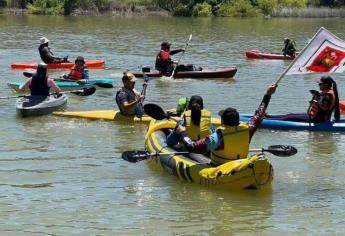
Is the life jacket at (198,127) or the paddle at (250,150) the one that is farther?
the life jacket at (198,127)

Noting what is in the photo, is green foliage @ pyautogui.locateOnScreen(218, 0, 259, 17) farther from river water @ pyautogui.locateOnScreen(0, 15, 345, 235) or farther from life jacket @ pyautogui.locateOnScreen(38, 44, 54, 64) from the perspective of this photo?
river water @ pyautogui.locateOnScreen(0, 15, 345, 235)

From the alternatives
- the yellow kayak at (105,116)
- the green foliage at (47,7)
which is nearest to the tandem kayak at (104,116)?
the yellow kayak at (105,116)

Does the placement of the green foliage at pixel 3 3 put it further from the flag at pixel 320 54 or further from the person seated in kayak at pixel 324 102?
the flag at pixel 320 54

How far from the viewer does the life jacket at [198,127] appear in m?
10.3

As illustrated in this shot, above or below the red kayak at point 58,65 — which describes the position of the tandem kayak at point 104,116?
above

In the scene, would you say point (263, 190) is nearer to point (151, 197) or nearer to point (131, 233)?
point (151, 197)

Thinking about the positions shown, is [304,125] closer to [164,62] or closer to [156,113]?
[156,113]

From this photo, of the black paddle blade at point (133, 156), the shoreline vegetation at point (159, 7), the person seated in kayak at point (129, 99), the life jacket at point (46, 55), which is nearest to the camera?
the black paddle blade at point (133, 156)

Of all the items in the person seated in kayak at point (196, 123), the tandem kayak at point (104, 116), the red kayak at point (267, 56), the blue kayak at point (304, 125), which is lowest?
the red kayak at point (267, 56)

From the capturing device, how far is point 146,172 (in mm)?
10703

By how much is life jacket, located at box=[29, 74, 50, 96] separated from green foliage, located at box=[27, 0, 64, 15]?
55627 millimetres

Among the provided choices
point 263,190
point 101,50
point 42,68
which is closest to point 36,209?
point 263,190

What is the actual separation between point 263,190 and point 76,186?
2483 millimetres

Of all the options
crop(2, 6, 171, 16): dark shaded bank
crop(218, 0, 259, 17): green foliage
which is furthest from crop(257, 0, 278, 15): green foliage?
crop(2, 6, 171, 16): dark shaded bank
